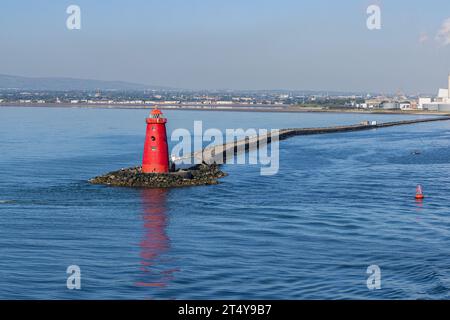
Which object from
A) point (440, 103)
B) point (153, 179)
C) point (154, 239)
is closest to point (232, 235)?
point (154, 239)

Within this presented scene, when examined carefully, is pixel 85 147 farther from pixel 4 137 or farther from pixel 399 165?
pixel 399 165

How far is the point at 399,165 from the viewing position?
165 ft

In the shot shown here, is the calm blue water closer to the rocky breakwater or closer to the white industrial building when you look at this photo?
the rocky breakwater

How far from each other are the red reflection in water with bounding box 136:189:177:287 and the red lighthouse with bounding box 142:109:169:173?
2.78 metres

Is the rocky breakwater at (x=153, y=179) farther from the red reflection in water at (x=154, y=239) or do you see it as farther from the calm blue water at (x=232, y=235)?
the red reflection in water at (x=154, y=239)

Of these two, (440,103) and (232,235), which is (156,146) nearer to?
(232,235)

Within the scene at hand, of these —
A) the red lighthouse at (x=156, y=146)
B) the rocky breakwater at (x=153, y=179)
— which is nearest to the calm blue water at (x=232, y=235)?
the rocky breakwater at (x=153, y=179)

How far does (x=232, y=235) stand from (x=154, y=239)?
2229 mm

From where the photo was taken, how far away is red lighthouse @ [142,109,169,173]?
3788 centimetres

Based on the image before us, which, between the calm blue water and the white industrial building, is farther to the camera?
the white industrial building

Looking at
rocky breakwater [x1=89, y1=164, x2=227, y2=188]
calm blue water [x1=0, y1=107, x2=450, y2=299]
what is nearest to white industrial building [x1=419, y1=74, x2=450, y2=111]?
calm blue water [x1=0, y1=107, x2=450, y2=299]

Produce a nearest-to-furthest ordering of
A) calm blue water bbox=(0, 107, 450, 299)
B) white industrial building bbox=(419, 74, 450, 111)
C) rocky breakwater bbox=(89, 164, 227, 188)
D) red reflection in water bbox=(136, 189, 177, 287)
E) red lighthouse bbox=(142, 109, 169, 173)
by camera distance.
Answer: calm blue water bbox=(0, 107, 450, 299), red reflection in water bbox=(136, 189, 177, 287), rocky breakwater bbox=(89, 164, 227, 188), red lighthouse bbox=(142, 109, 169, 173), white industrial building bbox=(419, 74, 450, 111)

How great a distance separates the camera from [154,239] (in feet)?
81.5
